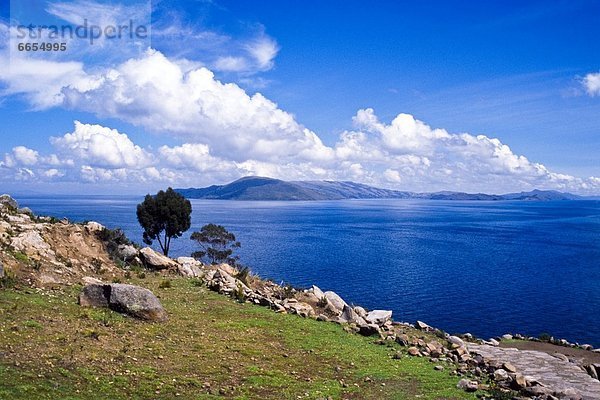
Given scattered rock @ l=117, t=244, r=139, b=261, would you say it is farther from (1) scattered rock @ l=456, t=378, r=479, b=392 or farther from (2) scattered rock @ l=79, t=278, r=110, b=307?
(1) scattered rock @ l=456, t=378, r=479, b=392

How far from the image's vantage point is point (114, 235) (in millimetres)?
36250

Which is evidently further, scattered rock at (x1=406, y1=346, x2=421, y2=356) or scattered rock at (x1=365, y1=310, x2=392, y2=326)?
scattered rock at (x1=365, y1=310, x2=392, y2=326)

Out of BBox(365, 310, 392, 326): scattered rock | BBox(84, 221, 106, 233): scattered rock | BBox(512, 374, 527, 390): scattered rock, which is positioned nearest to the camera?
BBox(512, 374, 527, 390): scattered rock

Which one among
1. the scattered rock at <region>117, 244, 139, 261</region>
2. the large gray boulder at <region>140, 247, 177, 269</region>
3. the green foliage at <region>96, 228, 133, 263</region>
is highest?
Result: the green foliage at <region>96, 228, 133, 263</region>

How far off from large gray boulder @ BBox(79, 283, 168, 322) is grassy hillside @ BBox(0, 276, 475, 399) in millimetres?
511

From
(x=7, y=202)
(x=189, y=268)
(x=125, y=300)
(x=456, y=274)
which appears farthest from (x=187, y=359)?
(x=456, y=274)

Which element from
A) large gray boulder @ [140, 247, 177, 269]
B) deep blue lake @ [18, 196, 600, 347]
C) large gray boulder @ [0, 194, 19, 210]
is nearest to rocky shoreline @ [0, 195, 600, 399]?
large gray boulder @ [140, 247, 177, 269]

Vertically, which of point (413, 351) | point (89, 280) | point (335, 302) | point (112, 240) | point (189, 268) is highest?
point (112, 240)

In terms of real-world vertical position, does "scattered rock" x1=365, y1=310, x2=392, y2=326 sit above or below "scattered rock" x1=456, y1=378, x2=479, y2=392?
below

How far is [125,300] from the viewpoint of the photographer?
814 inches

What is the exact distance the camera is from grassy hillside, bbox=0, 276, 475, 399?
13.4 metres

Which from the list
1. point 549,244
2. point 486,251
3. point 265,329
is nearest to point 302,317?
point 265,329

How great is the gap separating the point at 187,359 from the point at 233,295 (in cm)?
1213

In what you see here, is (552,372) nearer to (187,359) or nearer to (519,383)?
(519,383)
